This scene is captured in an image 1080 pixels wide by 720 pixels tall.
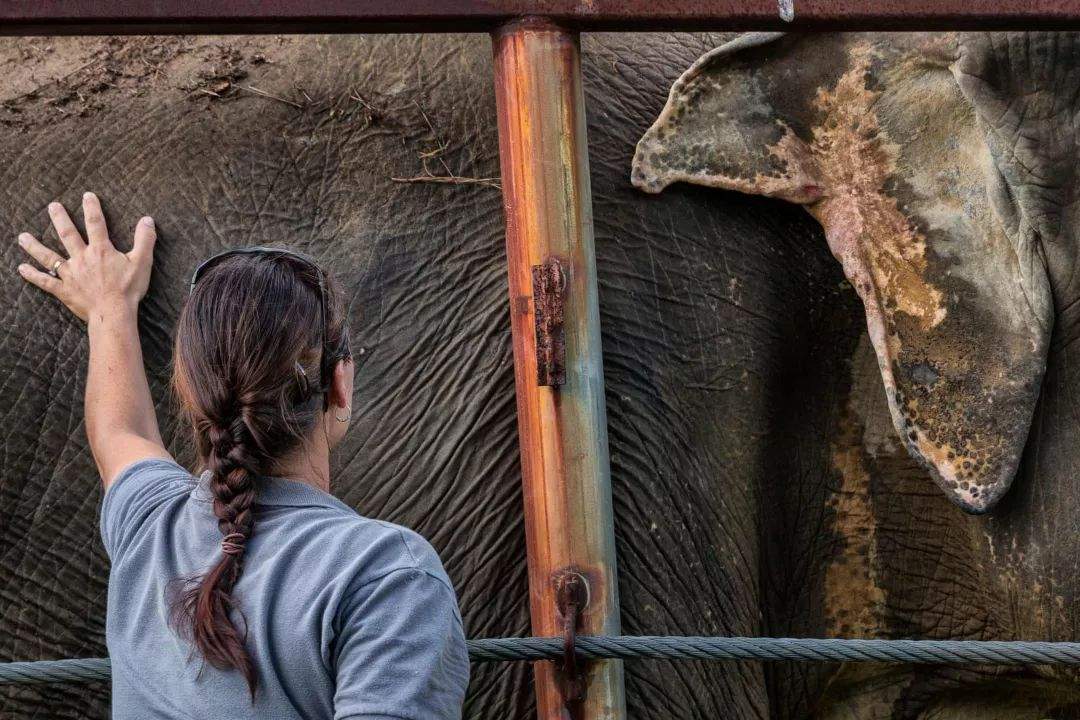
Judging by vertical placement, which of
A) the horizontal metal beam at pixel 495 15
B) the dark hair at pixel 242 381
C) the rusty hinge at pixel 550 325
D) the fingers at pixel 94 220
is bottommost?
the dark hair at pixel 242 381

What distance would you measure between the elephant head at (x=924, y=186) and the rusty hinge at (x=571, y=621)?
0.70 metres

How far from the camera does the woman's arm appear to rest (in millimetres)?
1802

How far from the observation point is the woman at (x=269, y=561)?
126cm

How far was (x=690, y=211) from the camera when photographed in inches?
93.0

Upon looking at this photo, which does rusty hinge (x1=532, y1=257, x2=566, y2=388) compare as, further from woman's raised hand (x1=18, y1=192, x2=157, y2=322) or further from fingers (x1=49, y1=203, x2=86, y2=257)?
Answer: fingers (x1=49, y1=203, x2=86, y2=257)

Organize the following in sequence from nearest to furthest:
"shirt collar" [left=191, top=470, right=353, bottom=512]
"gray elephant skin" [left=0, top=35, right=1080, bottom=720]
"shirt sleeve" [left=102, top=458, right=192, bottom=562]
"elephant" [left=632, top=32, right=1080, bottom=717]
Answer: "shirt collar" [left=191, top=470, right=353, bottom=512]
"shirt sleeve" [left=102, top=458, right=192, bottom=562]
"elephant" [left=632, top=32, right=1080, bottom=717]
"gray elephant skin" [left=0, top=35, right=1080, bottom=720]

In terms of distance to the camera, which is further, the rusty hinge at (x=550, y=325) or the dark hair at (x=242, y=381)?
the rusty hinge at (x=550, y=325)

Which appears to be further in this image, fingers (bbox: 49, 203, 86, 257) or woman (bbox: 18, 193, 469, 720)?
fingers (bbox: 49, 203, 86, 257)

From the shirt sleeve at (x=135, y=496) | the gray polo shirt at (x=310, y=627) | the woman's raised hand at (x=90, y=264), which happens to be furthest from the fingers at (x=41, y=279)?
the gray polo shirt at (x=310, y=627)

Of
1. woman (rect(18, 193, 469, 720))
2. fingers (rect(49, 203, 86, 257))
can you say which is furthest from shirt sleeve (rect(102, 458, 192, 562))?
fingers (rect(49, 203, 86, 257))

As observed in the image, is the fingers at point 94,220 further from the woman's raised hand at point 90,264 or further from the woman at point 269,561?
the woman at point 269,561

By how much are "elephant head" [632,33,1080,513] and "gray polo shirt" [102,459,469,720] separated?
3.72ft

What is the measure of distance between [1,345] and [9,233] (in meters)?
0.20

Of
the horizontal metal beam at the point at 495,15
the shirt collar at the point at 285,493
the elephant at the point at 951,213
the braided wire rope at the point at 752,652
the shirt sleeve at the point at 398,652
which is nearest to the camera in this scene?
the shirt sleeve at the point at 398,652
